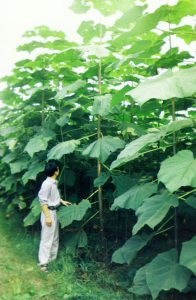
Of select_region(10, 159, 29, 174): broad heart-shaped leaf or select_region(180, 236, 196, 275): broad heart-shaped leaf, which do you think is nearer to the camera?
select_region(180, 236, 196, 275): broad heart-shaped leaf

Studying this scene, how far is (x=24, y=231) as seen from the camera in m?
5.96

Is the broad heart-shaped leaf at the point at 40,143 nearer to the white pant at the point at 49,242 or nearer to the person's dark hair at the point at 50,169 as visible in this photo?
the person's dark hair at the point at 50,169

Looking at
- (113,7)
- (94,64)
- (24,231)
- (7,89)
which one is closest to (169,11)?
(113,7)

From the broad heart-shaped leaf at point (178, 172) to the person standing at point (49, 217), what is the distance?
233 centimetres

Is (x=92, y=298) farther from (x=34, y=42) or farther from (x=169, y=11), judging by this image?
(x=34, y=42)

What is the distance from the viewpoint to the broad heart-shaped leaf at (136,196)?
11.2 ft

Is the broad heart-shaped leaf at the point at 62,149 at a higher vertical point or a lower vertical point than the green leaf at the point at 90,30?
lower

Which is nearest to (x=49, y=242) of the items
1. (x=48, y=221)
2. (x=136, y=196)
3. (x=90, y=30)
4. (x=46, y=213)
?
(x=48, y=221)

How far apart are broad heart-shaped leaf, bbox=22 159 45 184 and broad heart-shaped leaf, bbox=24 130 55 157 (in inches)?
14.5

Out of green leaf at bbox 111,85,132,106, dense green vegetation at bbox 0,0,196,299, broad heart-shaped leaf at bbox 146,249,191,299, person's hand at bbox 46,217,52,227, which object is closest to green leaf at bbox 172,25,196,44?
dense green vegetation at bbox 0,0,196,299

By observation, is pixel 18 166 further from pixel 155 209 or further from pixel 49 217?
pixel 155 209

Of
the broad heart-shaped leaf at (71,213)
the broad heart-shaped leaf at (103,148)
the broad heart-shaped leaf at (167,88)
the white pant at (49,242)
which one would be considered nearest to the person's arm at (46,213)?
the white pant at (49,242)

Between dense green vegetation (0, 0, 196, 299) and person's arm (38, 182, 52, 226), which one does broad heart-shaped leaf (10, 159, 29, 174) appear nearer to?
dense green vegetation (0, 0, 196, 299)

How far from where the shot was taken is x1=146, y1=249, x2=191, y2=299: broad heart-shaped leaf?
121 inches
